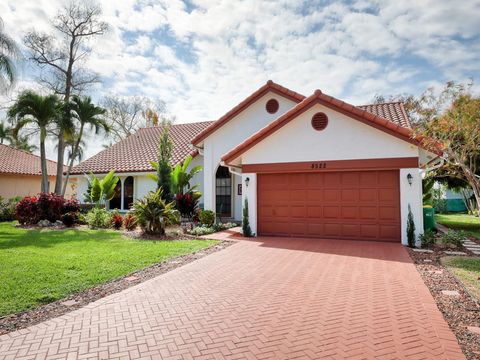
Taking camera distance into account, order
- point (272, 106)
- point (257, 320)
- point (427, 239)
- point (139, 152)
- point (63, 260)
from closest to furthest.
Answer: point (257, 320) → point (63, 260) → point (427, 239) → point (272, 106) → point (139, 152)

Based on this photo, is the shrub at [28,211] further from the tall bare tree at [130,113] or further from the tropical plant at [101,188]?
the tall bare tree at [130,113]

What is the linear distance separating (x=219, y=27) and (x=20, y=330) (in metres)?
11.6

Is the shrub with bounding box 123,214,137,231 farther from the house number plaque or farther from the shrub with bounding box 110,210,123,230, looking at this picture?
the house number plaque

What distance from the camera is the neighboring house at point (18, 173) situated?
27281mm

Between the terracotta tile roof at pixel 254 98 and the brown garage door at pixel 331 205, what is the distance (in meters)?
5.01

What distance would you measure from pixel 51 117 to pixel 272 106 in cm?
1365

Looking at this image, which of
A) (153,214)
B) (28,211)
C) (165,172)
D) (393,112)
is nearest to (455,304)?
(153,214)

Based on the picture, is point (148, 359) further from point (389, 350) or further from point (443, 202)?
point (443, 202)

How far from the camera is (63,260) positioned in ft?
28.3

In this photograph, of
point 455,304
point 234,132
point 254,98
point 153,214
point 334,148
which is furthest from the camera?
point 234,132

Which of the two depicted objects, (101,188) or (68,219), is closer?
(68,219)

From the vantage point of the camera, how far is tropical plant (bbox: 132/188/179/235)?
1297 cm

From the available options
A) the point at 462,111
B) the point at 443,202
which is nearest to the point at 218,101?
the point at 462,111

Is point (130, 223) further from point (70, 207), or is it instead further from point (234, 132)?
point (234, 132)
